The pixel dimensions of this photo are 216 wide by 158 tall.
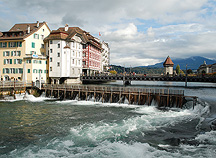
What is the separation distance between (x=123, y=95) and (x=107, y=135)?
17331 millimetres

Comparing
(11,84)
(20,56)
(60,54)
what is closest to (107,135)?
(11,84)

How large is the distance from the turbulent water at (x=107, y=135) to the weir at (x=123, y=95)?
17.7 feet

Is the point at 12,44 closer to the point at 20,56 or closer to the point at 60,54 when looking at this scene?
the point at 20,56

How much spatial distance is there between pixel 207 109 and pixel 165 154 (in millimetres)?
14630

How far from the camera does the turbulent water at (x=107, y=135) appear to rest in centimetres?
1236

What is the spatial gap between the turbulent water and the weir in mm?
5405

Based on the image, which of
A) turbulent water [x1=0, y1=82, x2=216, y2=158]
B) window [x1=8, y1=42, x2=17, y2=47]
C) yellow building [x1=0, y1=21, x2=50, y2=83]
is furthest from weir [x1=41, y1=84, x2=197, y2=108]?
window [x1=8, y1=42, x2=17, y2=47]

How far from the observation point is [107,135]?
15.6m

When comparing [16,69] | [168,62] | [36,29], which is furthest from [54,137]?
[168,62]

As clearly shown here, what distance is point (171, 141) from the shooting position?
46.2 feet

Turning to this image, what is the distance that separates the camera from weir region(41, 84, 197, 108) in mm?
27938

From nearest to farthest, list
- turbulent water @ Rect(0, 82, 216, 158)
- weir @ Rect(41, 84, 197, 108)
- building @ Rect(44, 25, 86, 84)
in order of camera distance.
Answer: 1. turbulent water @ Rect(0, 82, 216, 158)
2. weir @ Rect(41, 84, 197, 108)
3. building @ Rect(44, 25, 86, 84)

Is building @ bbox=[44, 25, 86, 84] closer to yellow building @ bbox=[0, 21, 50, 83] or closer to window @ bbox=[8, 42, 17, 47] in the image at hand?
yellow building @ bbox=[0, 21, 50, 83]

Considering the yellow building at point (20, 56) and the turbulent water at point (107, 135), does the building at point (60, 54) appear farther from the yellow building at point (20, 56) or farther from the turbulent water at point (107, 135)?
the turbulent water at point (107, 135)
